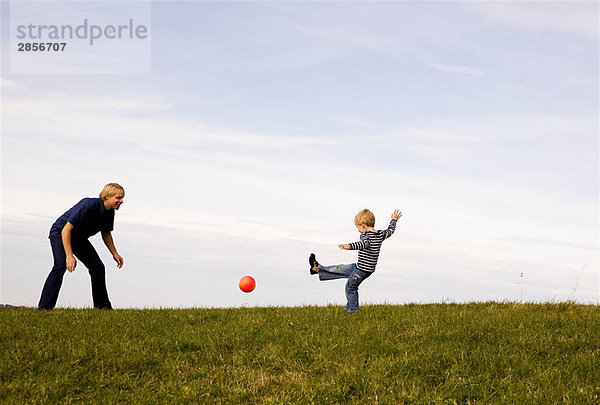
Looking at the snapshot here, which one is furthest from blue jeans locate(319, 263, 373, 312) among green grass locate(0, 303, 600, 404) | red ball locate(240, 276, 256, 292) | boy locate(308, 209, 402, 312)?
red ball locate(240, 276, 256, 292)

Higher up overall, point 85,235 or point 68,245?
point 85,235

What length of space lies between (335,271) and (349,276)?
1.20ft

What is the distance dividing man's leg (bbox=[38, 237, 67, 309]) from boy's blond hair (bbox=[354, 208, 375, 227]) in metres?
6.66

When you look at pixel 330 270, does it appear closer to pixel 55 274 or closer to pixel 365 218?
pixel 365 218

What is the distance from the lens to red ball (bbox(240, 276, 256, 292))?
50.4 ft

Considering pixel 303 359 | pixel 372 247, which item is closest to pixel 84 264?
pixel 372 247

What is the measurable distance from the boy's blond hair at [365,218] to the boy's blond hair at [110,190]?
532 cm

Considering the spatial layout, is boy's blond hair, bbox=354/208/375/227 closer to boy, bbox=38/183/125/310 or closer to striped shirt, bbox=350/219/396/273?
striped shirt, bbox=350/219/396/273

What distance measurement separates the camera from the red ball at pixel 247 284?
15.4 metres

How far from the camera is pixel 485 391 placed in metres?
7.93

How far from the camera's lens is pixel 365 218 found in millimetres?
12641

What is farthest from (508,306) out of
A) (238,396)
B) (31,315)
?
(31,315)

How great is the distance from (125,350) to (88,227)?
17.0ft

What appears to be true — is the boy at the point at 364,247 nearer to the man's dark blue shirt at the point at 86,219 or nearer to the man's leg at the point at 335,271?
the man's leg at the point at 335,271
